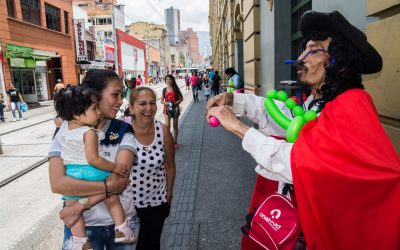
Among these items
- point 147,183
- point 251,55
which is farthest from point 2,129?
point 147,183

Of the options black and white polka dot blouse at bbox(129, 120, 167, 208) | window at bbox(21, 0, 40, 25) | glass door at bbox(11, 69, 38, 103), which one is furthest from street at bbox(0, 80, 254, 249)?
window at bbox(21, 0, 40, 25)

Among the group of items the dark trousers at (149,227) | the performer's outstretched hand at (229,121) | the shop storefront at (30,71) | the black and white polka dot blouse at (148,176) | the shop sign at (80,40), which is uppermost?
the shop sign at (80,40)

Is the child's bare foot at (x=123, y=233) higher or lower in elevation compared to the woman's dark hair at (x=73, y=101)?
lower

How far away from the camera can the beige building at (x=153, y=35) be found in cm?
9544

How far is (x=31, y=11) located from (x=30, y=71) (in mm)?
4552

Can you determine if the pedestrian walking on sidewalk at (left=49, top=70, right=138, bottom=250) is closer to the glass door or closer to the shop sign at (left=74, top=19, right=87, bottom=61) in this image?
the glass door

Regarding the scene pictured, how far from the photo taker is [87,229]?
1.95m

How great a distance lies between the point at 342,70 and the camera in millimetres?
1459

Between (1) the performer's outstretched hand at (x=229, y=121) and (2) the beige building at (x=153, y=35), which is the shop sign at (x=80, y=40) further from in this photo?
(2) the beige building at (x=153, y=35)

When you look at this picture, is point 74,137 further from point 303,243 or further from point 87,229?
point 303,243

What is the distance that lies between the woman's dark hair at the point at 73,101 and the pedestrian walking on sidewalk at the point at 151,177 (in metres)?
0.77

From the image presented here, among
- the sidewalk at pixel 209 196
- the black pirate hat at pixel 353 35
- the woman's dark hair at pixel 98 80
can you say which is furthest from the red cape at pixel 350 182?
the sidewalk at pixel 209 196

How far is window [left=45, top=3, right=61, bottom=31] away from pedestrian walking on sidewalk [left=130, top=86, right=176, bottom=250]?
2808cm

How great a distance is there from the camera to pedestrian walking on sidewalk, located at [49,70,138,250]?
180 cm
